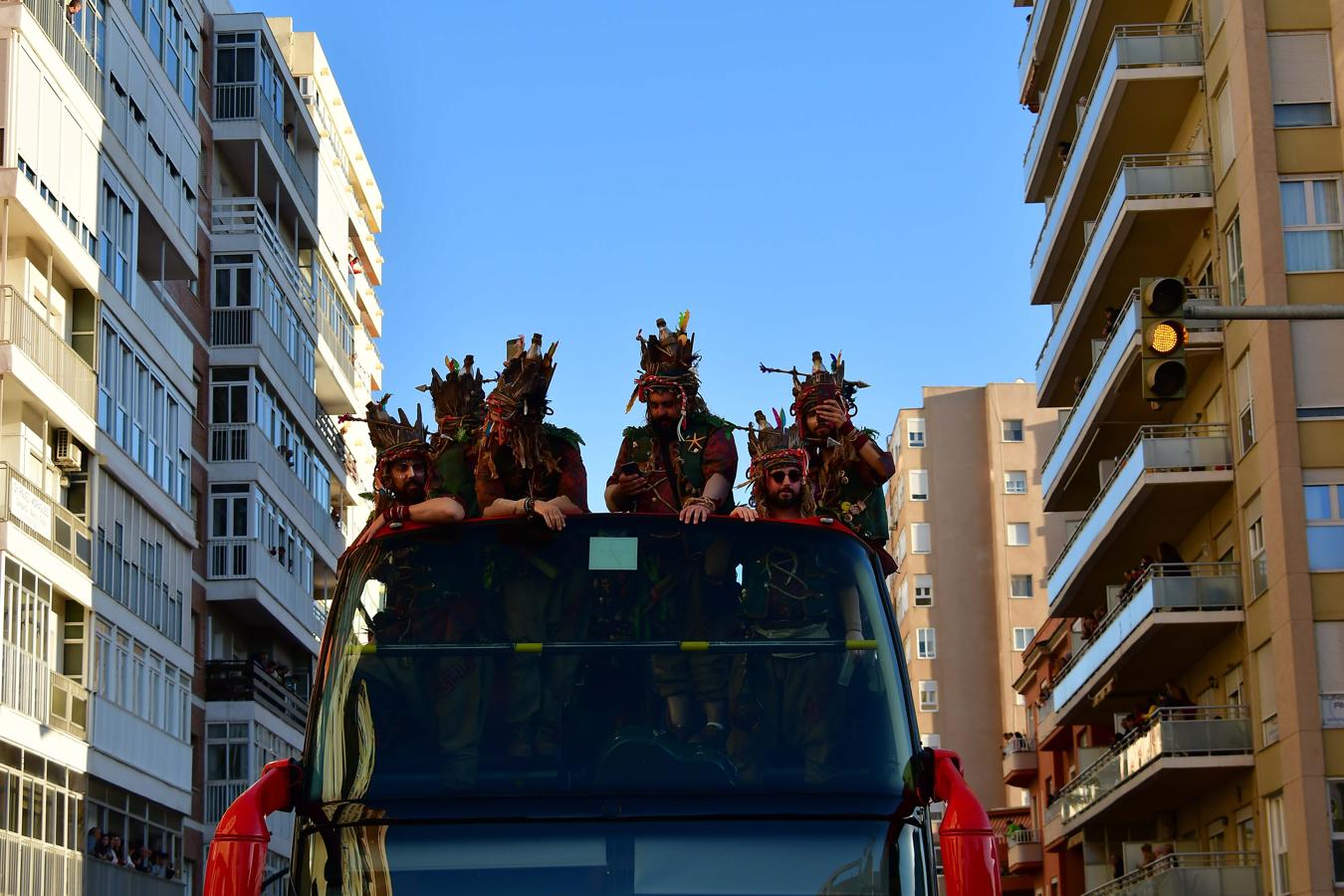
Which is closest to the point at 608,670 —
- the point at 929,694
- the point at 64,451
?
the point at 64,451

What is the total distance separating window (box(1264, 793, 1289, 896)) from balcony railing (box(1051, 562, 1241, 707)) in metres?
3.51

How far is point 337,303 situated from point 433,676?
53.3 meters

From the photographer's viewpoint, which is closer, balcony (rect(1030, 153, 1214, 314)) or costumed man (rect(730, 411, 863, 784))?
costumed man (rect(730, 411, 863, 784))

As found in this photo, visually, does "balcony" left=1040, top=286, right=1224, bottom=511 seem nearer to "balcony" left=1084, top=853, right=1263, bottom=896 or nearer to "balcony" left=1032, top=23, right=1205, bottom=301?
"balcony" left=1032, top=23, right=1205, bottom=301

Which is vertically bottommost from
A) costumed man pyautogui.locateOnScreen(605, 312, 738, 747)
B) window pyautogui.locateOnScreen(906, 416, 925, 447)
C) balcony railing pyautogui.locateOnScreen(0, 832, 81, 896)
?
balcony railing pyautogui.locateOnScreen(0, 832, 81, 896)

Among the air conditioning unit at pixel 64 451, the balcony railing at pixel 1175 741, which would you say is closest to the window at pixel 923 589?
the balcony railing at pixel 1175 741

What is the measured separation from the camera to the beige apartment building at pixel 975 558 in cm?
9556

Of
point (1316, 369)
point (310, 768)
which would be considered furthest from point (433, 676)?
point (1316, 369)

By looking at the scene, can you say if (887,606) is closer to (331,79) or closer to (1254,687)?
(1254,687)

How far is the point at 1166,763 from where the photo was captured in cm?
3762

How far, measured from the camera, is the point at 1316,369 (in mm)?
34375

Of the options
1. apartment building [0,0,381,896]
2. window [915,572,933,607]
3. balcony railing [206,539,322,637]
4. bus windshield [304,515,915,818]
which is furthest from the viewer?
window [915,572,933,607]

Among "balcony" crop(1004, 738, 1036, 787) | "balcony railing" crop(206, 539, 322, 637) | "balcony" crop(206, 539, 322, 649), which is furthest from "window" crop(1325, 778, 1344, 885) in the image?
"balcony" crop(1004, 738, 1036, 787)

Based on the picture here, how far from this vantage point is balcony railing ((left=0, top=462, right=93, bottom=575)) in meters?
32.2
